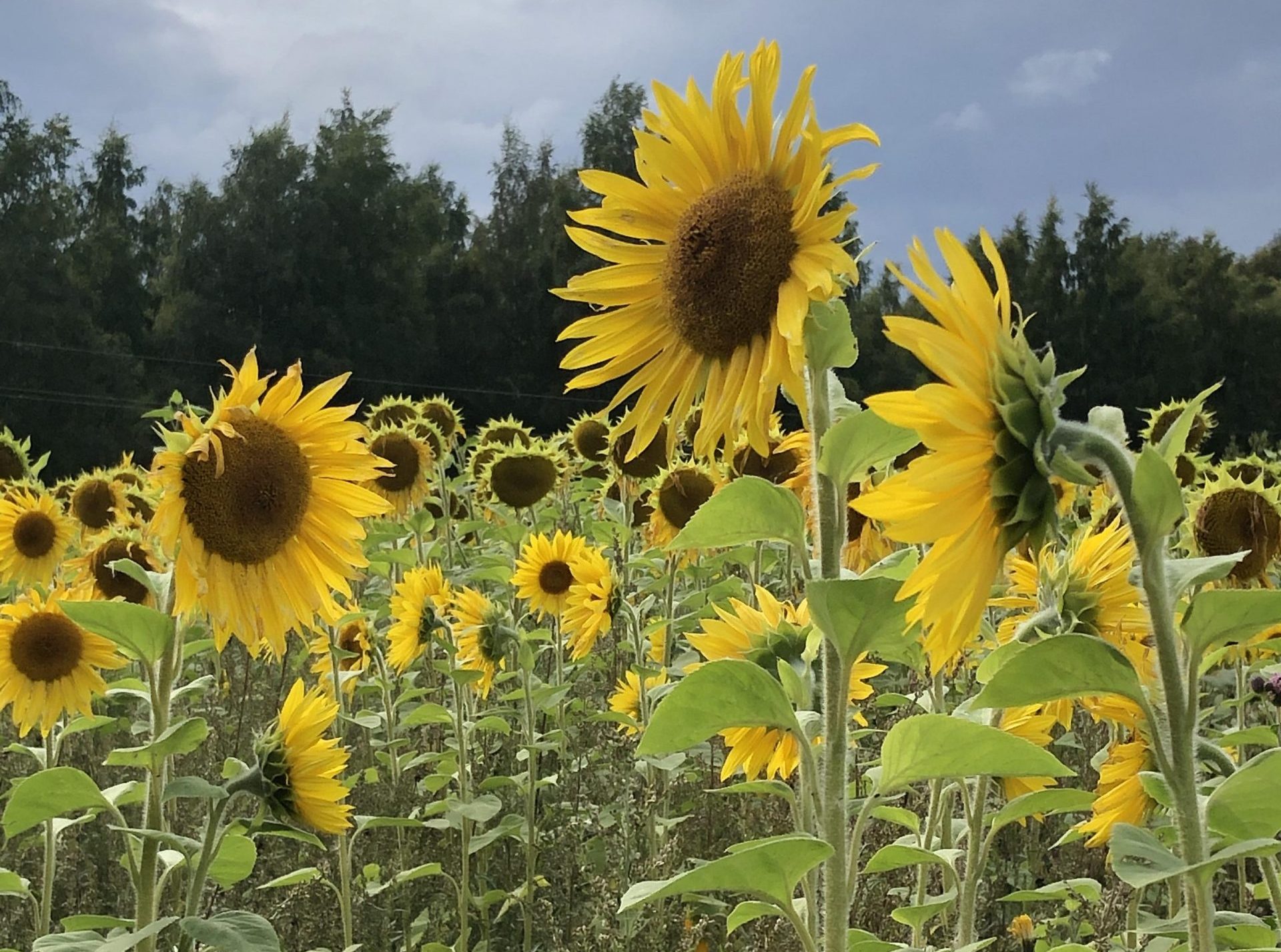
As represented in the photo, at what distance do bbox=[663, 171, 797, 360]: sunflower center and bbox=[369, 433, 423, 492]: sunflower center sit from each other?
3.53 meters

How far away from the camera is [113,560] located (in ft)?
9.52

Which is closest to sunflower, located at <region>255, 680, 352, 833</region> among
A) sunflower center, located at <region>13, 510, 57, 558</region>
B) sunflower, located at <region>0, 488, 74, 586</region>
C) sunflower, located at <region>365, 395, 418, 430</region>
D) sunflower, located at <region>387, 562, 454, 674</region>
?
sunflower, located at <region>387, 562, 454, 674</region>

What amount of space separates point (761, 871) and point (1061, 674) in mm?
320

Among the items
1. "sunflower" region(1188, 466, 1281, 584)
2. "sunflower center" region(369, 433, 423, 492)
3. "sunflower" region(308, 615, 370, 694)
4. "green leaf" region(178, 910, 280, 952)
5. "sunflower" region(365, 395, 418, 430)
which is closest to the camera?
"green leaf" region(178, 910, 280, 952)

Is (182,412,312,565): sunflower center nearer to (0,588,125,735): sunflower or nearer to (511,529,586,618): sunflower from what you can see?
(0,588,125,735): sunflower

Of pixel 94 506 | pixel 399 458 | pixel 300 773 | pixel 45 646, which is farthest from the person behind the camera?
pixel 94 506

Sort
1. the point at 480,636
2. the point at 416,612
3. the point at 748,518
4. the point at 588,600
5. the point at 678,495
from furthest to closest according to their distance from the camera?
the point at 678,495
the point at 588,600
the point at 416,612
the point at 480,636
the point at 748,518

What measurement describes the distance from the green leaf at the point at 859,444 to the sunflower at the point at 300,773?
1.14 meters

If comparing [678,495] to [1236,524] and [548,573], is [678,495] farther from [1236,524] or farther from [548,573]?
[1236,524]

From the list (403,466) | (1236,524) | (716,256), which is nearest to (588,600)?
(403,466)

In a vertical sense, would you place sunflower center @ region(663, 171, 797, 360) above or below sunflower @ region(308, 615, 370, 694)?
above

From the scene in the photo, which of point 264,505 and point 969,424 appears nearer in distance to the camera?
point 969,424

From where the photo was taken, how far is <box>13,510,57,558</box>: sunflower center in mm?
4133

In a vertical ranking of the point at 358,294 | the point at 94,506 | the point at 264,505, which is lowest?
the point at 264,505
